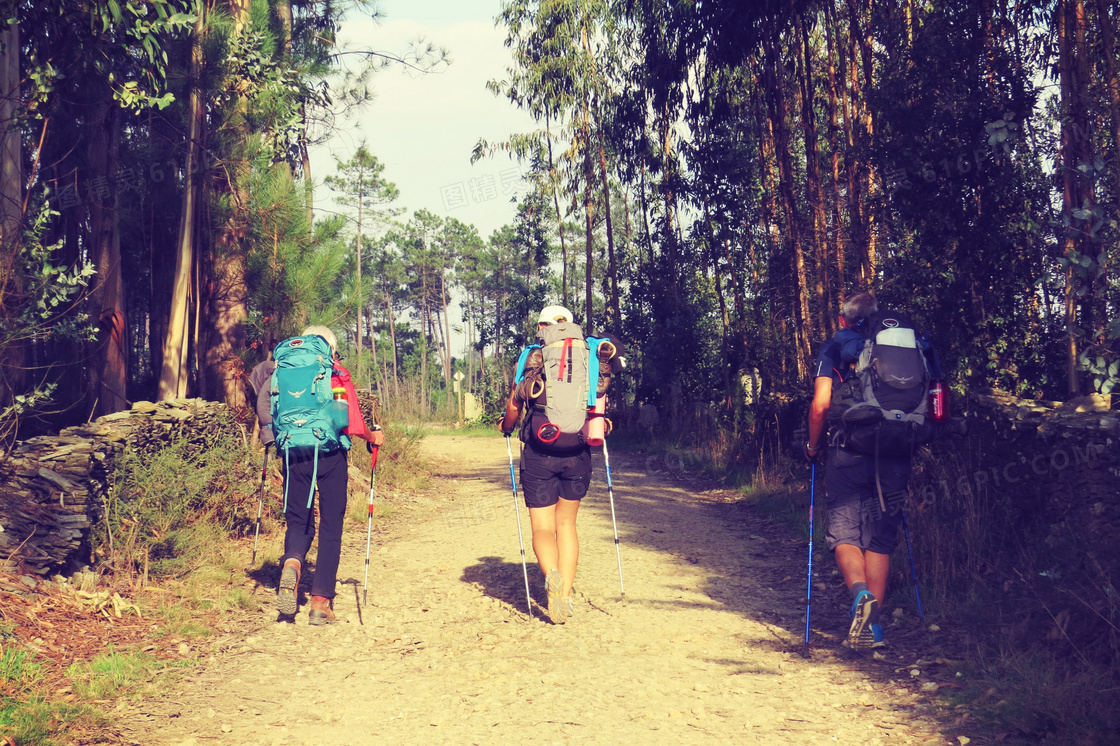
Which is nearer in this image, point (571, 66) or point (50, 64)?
point (50, 64)

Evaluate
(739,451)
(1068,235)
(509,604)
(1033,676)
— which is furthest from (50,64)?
(739,451)

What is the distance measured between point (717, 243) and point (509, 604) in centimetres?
1564

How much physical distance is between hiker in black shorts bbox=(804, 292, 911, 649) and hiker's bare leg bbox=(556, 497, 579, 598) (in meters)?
1.67

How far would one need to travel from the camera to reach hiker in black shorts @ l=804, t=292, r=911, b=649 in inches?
206

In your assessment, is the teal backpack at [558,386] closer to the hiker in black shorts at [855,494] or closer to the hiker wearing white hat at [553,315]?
the hiker wearing white hat at [553,315]

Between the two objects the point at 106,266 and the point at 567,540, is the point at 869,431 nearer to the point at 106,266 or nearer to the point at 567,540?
the point at 567,540

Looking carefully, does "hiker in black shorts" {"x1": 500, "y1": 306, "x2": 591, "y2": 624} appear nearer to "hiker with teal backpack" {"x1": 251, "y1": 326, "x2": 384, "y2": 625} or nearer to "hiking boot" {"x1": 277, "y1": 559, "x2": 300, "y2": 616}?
"hiker with teal backpack" {"x1": 251, "y1": 326, "x2": 384, "y2": 625}

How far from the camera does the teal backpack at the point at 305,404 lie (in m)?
5.97

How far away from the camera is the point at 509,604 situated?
6.45 m

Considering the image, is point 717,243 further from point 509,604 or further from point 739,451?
point 509,604

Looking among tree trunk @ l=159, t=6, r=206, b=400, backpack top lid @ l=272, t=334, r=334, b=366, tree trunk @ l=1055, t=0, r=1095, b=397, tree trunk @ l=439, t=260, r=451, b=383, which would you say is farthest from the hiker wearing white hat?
tree trunk @ l=439, t=260, r=451, b=383

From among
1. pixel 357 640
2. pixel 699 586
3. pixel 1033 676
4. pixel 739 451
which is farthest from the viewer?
pixel 739 451

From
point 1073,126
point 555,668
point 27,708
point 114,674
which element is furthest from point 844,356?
point 27,708

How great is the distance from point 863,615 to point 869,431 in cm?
106
